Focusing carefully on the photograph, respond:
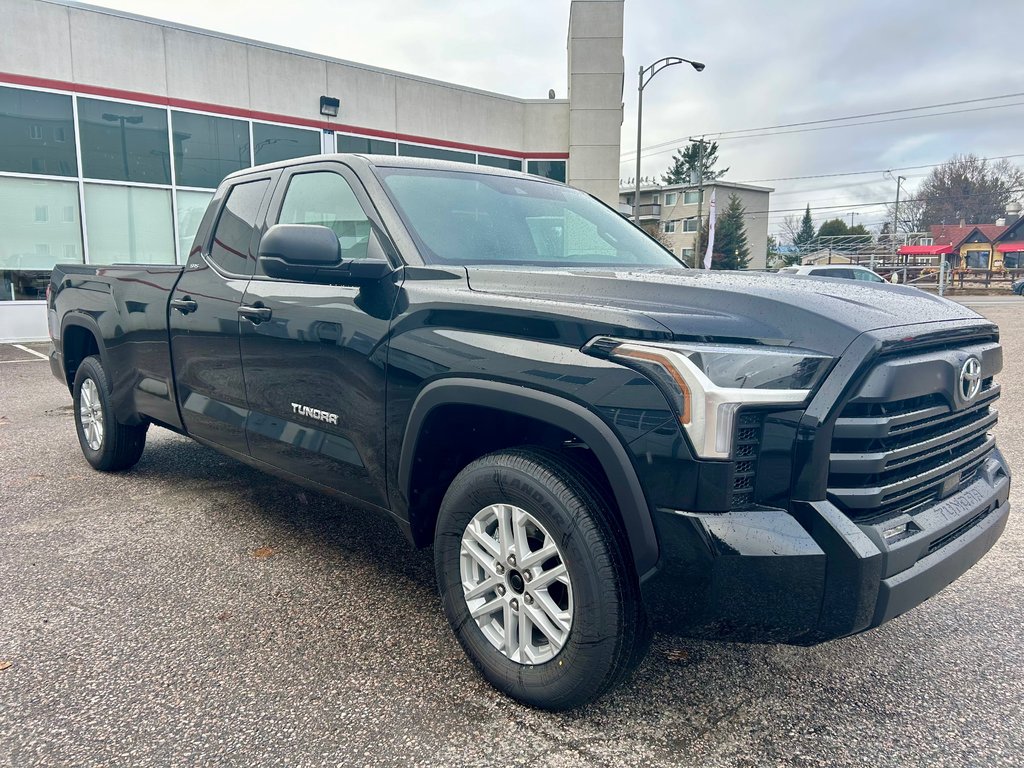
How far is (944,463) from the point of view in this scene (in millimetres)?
2336

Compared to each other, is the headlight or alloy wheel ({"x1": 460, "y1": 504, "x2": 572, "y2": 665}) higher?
the headlight

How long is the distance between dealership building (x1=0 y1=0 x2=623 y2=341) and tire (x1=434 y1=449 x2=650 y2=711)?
12779mm

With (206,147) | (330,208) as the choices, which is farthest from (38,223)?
(330,208)

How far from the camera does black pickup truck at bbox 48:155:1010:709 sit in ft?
6.42

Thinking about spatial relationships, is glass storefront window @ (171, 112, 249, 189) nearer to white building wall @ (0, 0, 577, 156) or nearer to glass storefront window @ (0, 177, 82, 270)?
white building wall @ (0, 0, 577, 156)

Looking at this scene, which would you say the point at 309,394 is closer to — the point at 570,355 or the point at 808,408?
the point at 570,355

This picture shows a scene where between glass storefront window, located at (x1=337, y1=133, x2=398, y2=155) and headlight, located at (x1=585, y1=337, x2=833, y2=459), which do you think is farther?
glass storefront window, located at (x1=337, y1=133, x2=398, y2=155)

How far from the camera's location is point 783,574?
194 cm

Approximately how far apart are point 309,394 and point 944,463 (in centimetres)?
236

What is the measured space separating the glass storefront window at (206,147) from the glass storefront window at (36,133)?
186 centimetres

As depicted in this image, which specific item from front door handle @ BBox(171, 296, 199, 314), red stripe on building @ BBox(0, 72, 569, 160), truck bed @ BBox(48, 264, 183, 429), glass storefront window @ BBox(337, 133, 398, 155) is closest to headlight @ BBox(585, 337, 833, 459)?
front door handle @ BBox(171, 296, 199, 314)

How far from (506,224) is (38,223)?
13935 millimetres

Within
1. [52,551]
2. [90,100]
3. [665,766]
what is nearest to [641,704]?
[665,766]

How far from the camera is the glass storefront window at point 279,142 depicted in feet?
52.3
